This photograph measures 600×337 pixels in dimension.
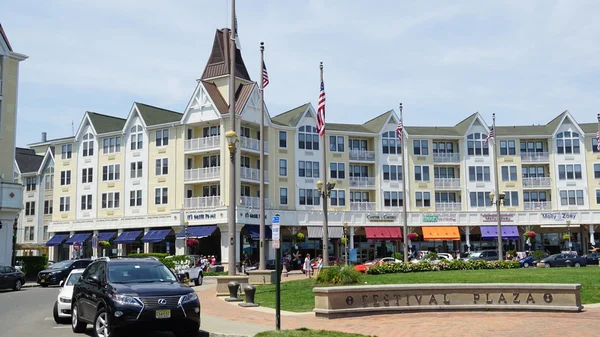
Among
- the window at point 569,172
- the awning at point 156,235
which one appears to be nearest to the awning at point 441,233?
the window at point 569,172

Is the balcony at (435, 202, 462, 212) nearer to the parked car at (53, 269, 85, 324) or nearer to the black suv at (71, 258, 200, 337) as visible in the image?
the parked car at (53, 269, 85, 324)

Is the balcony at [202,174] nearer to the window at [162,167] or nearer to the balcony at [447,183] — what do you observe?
the window at [162,167]

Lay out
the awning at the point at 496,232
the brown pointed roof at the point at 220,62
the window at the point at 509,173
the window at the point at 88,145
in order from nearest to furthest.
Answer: the brown pointed roof at the point at 220,62, the awning at the point at 496,232, the window at the point at 88,145, the window at the point at 509,173

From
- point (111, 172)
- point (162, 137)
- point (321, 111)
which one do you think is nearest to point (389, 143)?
point (162, 137)

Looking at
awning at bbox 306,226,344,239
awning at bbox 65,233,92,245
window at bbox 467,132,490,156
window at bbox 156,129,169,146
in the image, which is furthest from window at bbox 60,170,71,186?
window at bbox 467,132,490,156

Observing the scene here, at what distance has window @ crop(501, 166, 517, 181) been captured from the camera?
67.4m

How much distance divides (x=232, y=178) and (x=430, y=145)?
45799 millimetres

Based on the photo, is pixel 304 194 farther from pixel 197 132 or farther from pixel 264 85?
pixel 264 85

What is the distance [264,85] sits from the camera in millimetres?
32906

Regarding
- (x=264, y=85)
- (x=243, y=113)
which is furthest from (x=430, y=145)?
(x=264, y=85)

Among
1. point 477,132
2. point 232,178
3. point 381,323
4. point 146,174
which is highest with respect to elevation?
point 477,132

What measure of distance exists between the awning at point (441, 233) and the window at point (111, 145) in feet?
104

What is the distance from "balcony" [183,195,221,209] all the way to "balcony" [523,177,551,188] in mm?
32443

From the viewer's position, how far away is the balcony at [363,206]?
211 feet
